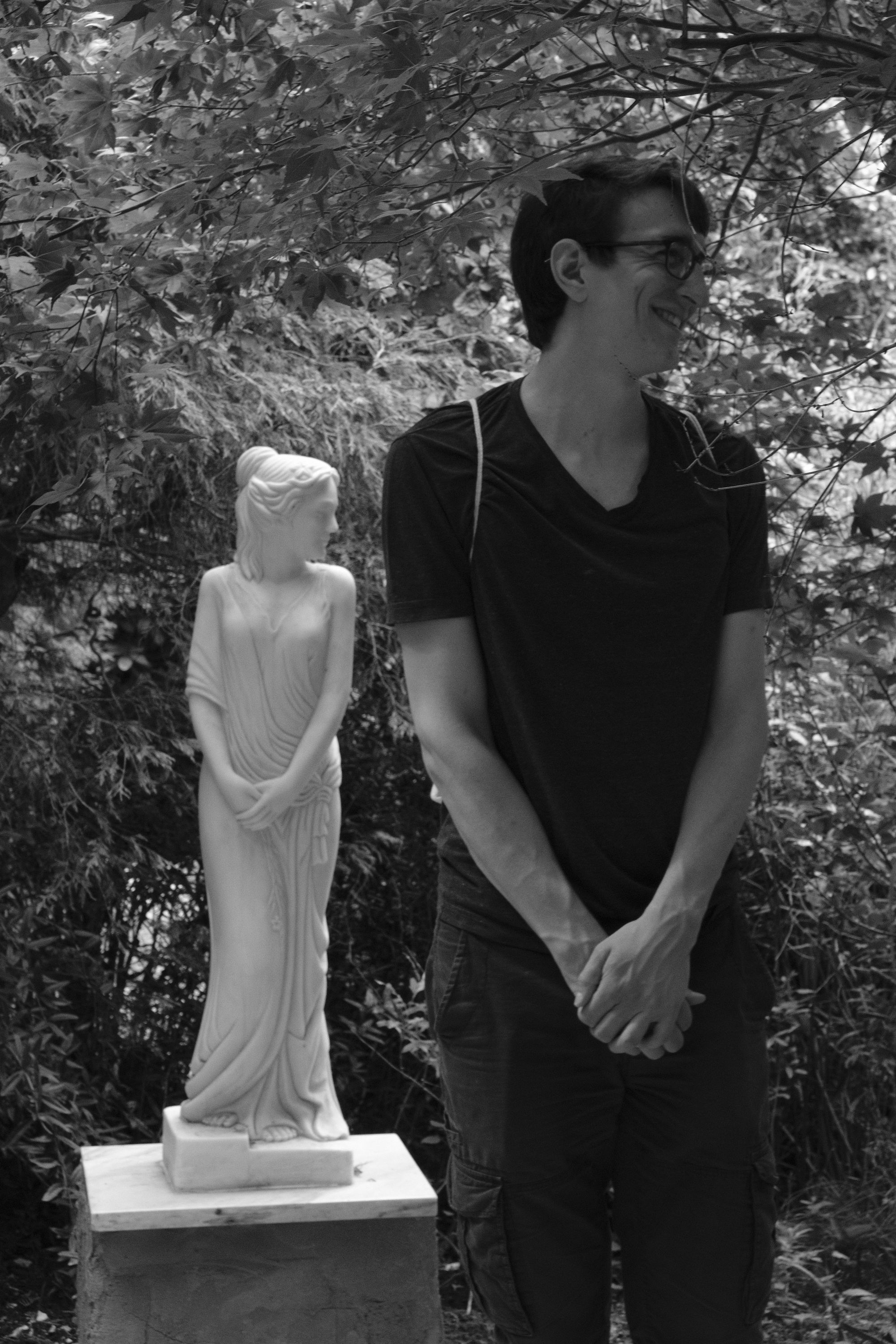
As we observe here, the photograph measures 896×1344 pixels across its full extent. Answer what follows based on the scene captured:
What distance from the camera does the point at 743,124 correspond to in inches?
92.6

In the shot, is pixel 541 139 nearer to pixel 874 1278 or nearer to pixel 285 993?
pixel 285 993

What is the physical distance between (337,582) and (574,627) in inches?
83.8

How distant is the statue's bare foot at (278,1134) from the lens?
3.46 m

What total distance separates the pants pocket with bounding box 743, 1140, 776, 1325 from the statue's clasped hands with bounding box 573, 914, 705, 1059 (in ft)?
0.50

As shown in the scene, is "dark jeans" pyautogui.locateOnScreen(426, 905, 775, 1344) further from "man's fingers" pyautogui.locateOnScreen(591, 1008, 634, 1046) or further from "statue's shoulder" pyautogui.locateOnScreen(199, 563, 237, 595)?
"statue's shoulder" pyautogui.locateOnScreen(199, 563, 237, 595)

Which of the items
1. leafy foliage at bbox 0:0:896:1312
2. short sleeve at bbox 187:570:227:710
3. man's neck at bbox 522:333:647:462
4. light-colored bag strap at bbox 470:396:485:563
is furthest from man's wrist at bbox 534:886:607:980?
short sleeve at bbox 187:570:227:710

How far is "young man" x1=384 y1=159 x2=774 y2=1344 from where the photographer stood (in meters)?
1.49

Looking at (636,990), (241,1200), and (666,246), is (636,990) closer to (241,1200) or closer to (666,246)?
(666,246)

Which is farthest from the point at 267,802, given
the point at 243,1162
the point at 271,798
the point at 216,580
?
the point at 243,1162

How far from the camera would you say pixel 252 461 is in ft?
12.1

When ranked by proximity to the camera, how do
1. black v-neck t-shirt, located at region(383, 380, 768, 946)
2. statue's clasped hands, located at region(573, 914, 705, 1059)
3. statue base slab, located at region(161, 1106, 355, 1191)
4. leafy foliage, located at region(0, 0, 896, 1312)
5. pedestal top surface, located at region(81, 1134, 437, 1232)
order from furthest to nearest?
statue base slab, located at region(161, 1106, 355, 1191) < pedestal top surface, located at region(81, 1134, 437, 1232) < leafy foliage, located at region(0, 0, 896, 1312) < black v-neck t-shirt, located at region(383, 380, 768, 946) < statue's clasped hands, located at region(573, 914, 705, 1059)

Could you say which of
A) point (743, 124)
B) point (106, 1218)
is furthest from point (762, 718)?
point (106, 1218)

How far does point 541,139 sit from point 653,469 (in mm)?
1823

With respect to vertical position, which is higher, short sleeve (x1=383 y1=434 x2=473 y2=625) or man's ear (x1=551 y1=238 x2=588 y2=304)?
man's ear (x1=551 y1=238 x2=588 y2=304)
